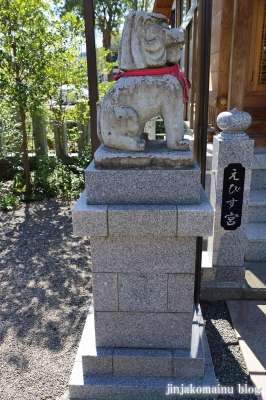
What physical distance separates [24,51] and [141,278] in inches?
199

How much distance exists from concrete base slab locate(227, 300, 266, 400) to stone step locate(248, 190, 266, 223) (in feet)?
4.05

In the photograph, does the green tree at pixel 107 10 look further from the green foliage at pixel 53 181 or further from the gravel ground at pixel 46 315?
the gravel ground at pixel 46 315

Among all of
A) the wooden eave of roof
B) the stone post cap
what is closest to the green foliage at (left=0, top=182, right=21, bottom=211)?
the stone post cap

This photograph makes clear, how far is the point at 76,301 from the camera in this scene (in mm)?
3822

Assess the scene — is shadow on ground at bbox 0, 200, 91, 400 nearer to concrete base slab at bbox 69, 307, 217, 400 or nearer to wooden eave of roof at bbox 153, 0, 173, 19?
concrete base slab at bbox 69, 307, 217, 400

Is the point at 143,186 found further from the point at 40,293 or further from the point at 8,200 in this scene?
the point at 8,200

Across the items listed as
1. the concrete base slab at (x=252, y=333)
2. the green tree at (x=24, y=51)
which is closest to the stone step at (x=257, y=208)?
the concrete base slab at (x=252, y=333)

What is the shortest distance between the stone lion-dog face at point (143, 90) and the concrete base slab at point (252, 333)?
6.35ft

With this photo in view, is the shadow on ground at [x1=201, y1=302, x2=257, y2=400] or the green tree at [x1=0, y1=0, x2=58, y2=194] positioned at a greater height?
the green tree at [x1=0, y1=0, x2=58, y2=194]

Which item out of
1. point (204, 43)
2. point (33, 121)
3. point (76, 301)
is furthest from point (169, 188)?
point (33, 121)

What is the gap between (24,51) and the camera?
5.88 metres

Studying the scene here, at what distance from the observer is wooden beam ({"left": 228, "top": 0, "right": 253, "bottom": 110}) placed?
4516 millimetres

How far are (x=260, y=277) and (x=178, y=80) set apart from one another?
2590mm

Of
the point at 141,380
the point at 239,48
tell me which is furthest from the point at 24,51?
the point at 141,380
